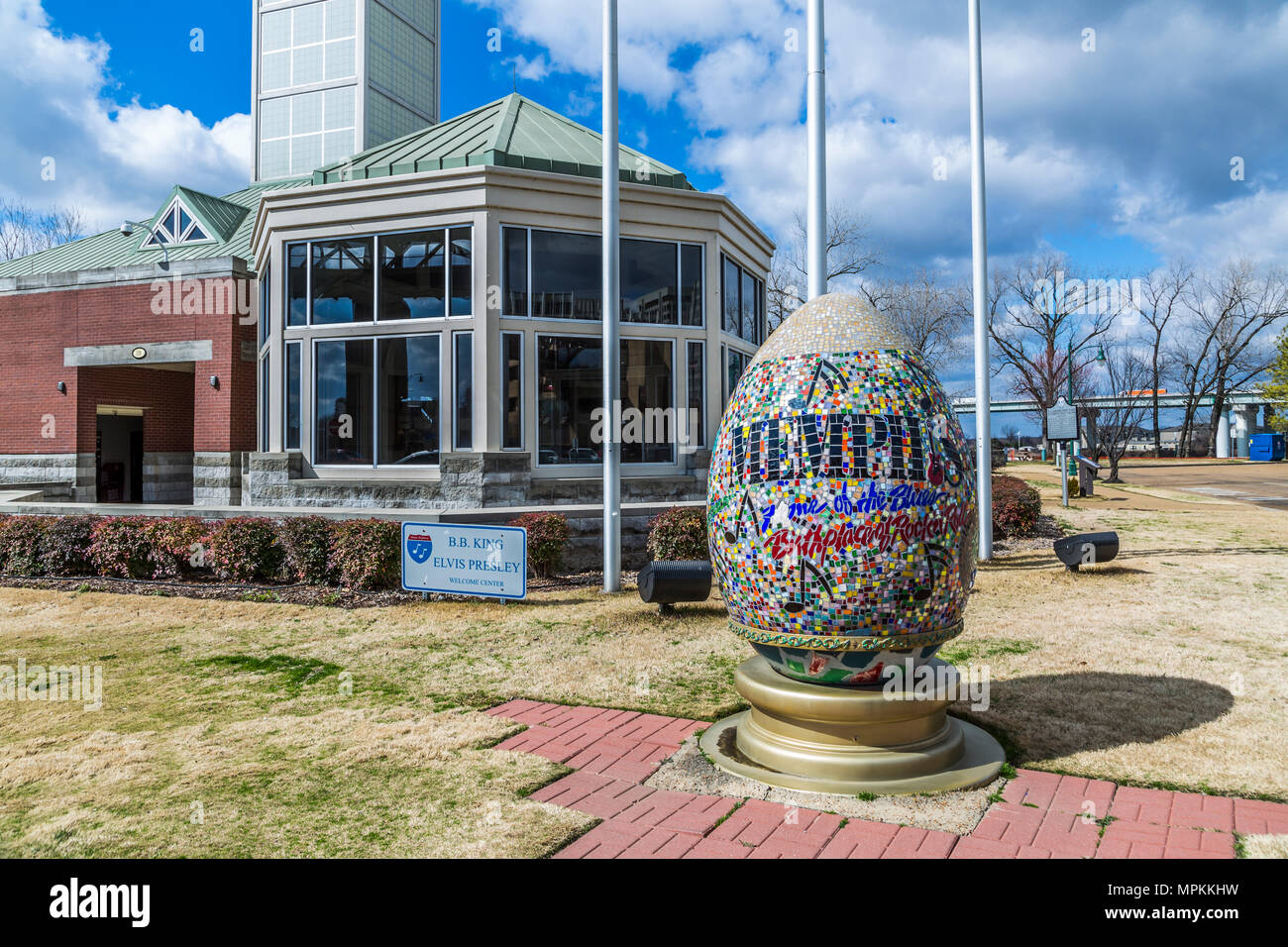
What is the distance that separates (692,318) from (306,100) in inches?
790

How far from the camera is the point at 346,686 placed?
6.65 meters

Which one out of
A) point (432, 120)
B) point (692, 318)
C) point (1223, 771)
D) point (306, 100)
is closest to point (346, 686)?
point (1223, 771)

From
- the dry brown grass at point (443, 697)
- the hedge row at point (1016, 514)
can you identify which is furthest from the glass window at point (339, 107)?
the hedge row at point (1016, 514)

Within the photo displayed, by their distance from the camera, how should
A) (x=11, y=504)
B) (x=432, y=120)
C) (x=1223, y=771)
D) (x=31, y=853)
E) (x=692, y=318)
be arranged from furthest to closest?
(x=432, y=120) < (x=11, y=504) < (x=692, y=318) < (x=1223, y=771) < (x=31, y=853)

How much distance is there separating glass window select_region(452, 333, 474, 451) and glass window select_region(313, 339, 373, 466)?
6.19ft

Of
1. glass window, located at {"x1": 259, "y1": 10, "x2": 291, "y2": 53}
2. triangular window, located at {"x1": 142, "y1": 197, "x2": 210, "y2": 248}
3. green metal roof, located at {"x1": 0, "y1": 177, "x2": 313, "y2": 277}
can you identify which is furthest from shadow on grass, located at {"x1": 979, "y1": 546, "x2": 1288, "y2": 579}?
glass window, located at {"x1": 259, "y1": 10, "x2": 291, "y2": 53}

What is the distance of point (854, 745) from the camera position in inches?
176

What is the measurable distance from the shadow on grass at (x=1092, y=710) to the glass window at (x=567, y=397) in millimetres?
10024

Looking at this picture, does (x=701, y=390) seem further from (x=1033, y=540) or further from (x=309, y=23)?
(x=309, y=23)

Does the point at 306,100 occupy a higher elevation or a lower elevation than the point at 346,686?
higher

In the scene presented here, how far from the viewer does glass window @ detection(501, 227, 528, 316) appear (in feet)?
49.0

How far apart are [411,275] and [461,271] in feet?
3.48

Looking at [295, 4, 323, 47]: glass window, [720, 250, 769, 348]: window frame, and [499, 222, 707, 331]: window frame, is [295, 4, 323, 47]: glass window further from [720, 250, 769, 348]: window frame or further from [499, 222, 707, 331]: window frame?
[720, 250, 769, 348]: window frame
